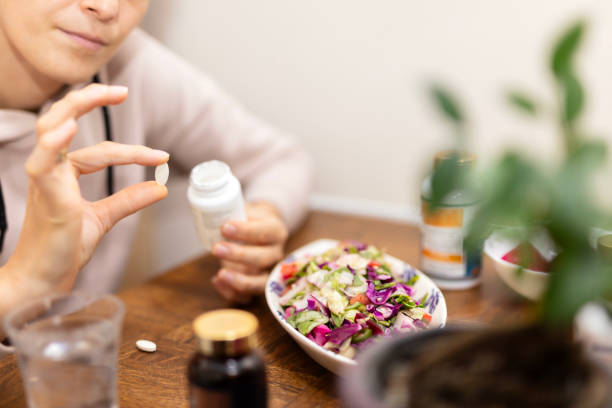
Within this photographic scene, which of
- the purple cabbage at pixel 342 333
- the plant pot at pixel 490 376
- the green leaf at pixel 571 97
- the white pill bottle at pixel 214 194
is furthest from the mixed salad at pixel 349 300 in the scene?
the green leaf at pixel 571 97

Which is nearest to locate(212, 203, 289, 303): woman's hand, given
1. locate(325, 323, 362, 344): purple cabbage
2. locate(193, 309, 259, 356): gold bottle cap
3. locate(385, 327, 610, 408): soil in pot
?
locate(325, 323, 362, 344): purple cabbage

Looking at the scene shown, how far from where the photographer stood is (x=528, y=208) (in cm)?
33

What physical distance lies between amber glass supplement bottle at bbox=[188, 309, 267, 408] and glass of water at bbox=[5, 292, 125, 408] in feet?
0.34

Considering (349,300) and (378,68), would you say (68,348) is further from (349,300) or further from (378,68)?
(378,68)

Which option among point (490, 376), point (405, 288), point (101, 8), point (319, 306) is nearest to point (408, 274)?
point (405, 288)

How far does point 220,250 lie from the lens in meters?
0.77

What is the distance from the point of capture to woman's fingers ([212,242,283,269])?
77cm

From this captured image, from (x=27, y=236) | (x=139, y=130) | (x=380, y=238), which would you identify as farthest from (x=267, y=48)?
(x=27, y=236)

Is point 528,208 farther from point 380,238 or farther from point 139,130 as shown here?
point 139,130

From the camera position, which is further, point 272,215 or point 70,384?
point 272,215

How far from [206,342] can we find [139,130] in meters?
0.71

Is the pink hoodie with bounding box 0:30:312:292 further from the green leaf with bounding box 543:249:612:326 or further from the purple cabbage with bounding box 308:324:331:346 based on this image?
the green leaf with bounding box 543:249:612:326

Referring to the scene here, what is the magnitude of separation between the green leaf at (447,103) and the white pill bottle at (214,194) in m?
0.38

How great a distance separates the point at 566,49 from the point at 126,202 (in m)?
0.49
